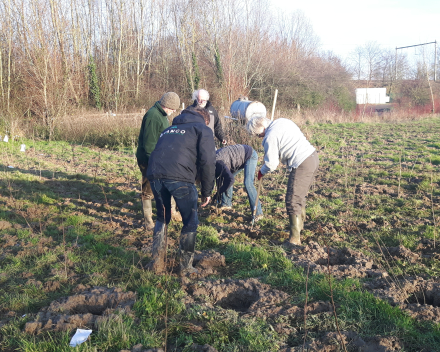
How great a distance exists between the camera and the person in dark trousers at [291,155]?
4.67 metres

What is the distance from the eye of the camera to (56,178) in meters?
8.98

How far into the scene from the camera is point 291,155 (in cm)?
473

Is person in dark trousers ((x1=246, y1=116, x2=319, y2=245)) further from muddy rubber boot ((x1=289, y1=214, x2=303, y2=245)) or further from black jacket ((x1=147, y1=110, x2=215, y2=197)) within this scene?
black jacket ((x1=147, y1=110, x2=215, y2=197))

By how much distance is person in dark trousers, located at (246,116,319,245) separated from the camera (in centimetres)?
467

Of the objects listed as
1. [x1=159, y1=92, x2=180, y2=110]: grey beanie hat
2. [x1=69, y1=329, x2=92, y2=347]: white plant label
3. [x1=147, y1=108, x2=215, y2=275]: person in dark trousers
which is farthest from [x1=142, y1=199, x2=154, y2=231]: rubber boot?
[x1=69, y1=329, x2=92, y2=347]: white plant label

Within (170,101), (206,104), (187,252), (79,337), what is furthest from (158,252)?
(206,104)

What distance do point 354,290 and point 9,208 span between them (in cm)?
575

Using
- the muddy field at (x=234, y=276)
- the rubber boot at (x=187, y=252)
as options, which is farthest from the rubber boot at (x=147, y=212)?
the rubber boot at (x=187, y=252)

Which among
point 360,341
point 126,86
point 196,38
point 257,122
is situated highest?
point 196,38

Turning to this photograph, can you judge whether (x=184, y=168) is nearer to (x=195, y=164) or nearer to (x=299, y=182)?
(x=195, y=164)

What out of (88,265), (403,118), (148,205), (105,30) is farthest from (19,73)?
(403,118)

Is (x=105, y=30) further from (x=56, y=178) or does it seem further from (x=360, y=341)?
(x=360, y=341)

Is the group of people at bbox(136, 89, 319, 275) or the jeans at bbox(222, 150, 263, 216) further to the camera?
the jeans at bbox(222, 150, 263, 216)

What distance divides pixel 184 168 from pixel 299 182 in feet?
5.48
